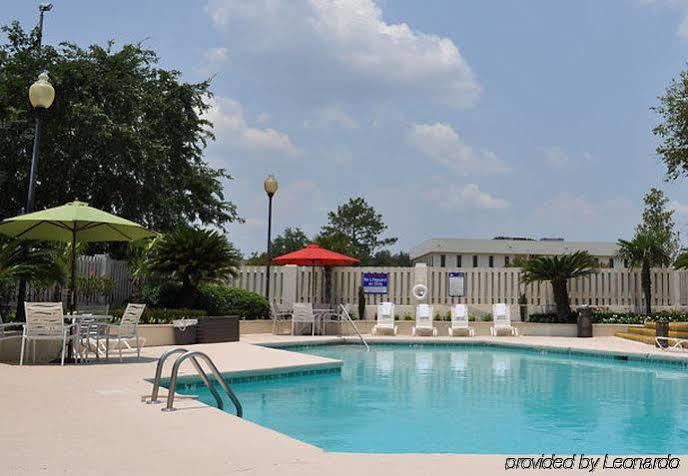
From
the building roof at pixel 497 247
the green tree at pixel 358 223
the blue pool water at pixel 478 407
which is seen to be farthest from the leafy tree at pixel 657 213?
the green tree at pixel 358 223

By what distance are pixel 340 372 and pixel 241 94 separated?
443 inches

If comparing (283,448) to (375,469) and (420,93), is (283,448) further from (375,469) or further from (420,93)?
(420,93)

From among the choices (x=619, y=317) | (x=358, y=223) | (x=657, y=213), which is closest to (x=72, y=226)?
(x=619, y=317)

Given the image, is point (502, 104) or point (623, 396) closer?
point (623, 396)

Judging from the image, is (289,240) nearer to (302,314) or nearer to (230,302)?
(230,302)

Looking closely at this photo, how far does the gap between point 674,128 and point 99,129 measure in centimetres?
1846

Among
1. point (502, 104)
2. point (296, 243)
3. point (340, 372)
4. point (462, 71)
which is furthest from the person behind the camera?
point (296, 243)

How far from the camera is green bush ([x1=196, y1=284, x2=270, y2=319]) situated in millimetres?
16906

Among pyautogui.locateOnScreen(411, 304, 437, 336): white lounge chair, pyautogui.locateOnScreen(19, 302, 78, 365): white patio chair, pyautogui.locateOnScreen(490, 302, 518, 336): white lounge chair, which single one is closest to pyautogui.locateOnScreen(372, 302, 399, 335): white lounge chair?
pyautogui.locateOnScreen(411, 304, 437, 336): white lounge chair

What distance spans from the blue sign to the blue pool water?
7.71 m

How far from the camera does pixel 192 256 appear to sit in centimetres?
1595

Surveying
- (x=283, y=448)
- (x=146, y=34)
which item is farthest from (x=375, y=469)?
(x=146, y=34)

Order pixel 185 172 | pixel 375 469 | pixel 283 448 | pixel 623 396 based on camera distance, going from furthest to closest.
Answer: pixel 185 172, pixel 623 396, pixel 283 448, pixel 375 469

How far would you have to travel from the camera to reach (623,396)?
9.12m
